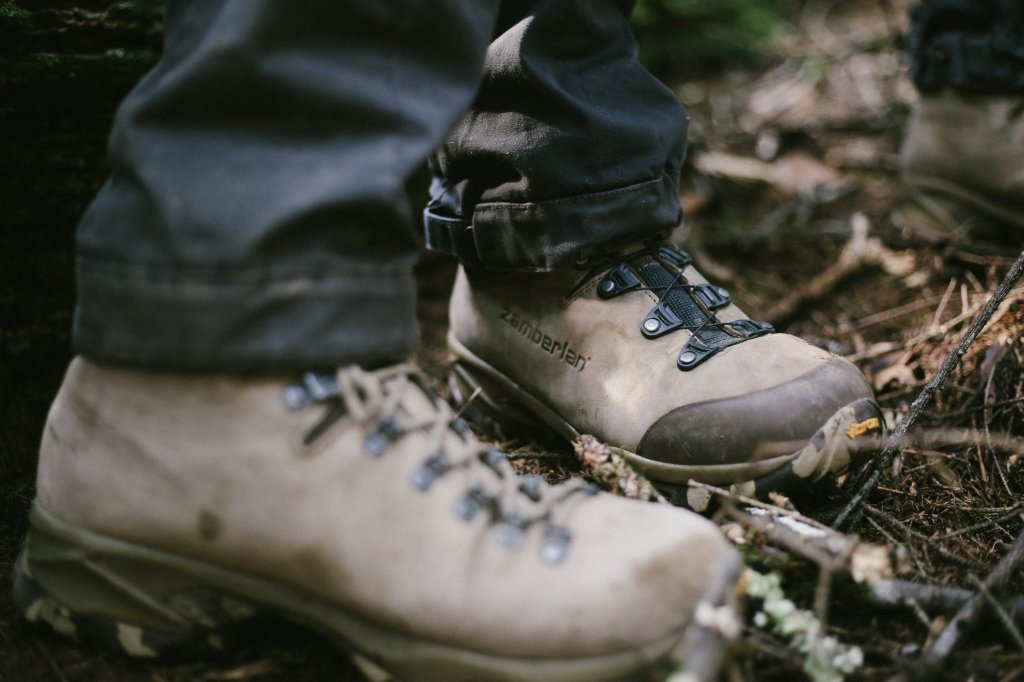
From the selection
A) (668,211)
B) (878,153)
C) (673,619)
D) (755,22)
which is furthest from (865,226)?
(755,22)

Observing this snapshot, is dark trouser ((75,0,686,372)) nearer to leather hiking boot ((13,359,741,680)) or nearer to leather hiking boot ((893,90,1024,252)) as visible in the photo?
leather hiking boot ((13,359,741,680))

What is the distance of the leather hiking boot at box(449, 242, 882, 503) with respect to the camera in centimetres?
123

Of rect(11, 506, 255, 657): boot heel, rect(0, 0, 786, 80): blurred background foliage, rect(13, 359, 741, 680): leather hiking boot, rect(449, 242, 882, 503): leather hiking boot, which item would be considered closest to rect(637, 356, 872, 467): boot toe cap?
rect(449, 242, 882, 503): leather hiking boot

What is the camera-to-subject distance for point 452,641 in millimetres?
911

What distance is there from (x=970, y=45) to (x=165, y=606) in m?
2.35

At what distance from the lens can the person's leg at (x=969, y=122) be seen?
2.14 m

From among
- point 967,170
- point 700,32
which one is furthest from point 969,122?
point 700,32

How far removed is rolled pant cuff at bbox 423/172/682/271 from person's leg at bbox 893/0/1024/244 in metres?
1.27

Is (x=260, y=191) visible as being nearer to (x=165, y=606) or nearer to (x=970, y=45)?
(x=165, y=606)

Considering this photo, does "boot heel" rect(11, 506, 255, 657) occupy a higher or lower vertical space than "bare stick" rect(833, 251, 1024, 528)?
lower

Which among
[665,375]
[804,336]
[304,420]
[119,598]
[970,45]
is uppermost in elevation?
[970,45]

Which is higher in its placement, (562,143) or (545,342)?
(562,143)

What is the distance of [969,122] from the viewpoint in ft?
7.43

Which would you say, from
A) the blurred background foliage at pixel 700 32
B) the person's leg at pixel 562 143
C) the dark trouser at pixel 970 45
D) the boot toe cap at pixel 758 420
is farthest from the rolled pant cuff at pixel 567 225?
the blurred background foliage at pixel 700 32
